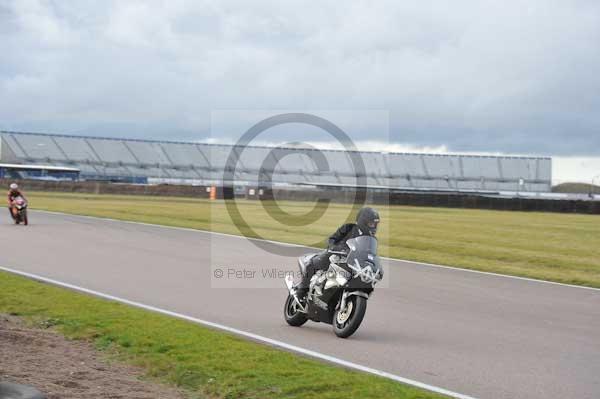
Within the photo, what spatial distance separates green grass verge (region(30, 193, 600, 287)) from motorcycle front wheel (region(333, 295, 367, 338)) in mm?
8490

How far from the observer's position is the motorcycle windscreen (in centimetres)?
973

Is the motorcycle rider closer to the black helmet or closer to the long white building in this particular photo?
the black helmet

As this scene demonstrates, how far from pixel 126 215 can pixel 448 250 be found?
15560mm

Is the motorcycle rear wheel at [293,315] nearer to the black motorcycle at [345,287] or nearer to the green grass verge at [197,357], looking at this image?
the black motorcycle at [345,287]

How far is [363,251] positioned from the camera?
977cm

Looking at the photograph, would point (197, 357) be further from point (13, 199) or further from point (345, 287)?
point (13, 199)

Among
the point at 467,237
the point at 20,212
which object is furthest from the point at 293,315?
the point at 20,212

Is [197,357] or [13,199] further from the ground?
[13,199]

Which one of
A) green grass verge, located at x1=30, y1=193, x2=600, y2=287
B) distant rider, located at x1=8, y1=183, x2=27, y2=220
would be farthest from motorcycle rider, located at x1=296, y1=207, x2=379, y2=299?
distant rider, located at x1=8, y1=183, x2=27, y2=220

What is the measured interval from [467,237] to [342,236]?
57.5ft

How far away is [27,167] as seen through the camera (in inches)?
3319

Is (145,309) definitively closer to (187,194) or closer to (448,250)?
(448,250)

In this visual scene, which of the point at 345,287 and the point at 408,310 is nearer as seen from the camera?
the point at 345,287

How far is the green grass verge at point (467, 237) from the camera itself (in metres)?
19.7
